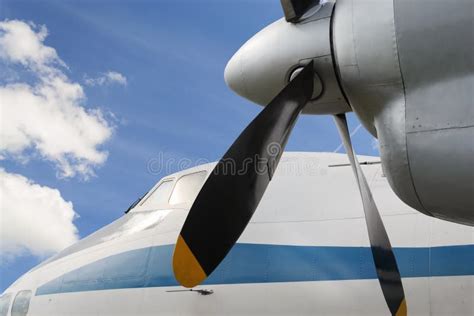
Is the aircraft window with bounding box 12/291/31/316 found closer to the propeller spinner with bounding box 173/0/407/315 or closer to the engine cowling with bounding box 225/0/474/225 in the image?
the propeller spinner with bounding box 173/0/407/315

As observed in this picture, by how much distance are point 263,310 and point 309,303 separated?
0.68 metres

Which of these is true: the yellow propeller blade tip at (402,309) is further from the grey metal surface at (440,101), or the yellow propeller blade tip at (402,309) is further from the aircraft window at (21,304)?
the aircraft window at (21,304)

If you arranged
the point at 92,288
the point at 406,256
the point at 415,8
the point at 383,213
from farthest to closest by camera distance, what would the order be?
the point at 92,288 < the point at 383,213 < the point at 406,256 < the point at 415,8

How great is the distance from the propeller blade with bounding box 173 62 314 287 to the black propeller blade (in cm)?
63

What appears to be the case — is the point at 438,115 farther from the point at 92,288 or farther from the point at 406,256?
the point at 92,288

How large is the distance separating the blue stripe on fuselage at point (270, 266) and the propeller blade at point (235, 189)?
2945 mm

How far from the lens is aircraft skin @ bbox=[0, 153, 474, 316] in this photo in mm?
7867

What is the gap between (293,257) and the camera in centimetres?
845

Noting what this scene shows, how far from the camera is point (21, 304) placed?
9.89m

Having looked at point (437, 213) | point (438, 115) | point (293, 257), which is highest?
point (438, 115)

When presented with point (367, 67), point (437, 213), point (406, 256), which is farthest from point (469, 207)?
point (406, 256)

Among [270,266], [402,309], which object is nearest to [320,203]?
[270,266]

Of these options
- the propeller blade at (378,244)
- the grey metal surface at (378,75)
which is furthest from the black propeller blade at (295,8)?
the propeller blade at (378,244)

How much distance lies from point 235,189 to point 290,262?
3277 millimetres
